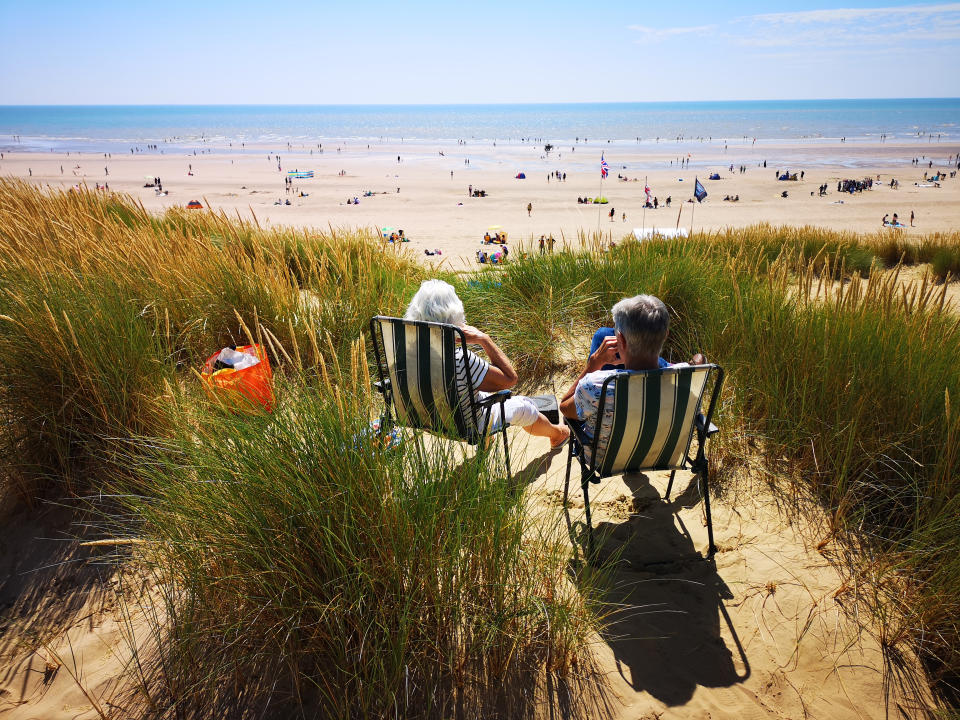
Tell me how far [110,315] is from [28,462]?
815 millimetres

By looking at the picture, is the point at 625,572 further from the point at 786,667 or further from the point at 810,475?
the point at 810,475

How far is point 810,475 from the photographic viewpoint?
290cm

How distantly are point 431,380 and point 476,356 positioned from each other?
33cm

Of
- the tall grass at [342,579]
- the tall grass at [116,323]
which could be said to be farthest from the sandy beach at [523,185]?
the tall grass at [342,579]

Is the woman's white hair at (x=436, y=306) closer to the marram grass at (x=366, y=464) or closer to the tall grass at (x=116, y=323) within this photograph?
Answer: the marram grass at (x=366, y=464)

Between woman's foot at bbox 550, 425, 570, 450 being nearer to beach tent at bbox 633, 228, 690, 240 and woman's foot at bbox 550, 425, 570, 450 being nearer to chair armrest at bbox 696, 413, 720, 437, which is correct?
chair armrest at bbox 696, 413, 720, 437

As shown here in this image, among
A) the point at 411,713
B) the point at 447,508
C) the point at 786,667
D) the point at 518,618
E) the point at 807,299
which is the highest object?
the point at 807,299

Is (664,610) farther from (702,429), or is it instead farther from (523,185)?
(523,185)

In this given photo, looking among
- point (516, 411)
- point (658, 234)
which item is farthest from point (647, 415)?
point (658, 234)

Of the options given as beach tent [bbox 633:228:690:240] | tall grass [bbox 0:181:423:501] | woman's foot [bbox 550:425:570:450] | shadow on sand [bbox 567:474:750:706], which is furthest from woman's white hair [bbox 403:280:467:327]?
beach tent [bbox 633:228:690:240]

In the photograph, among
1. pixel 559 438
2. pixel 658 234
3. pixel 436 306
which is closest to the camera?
pixel 436 306

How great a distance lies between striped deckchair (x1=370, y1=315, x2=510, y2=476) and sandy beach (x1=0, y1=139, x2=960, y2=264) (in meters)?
6.57

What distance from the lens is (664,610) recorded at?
2.25 m

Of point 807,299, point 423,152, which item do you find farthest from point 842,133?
point 807,299
